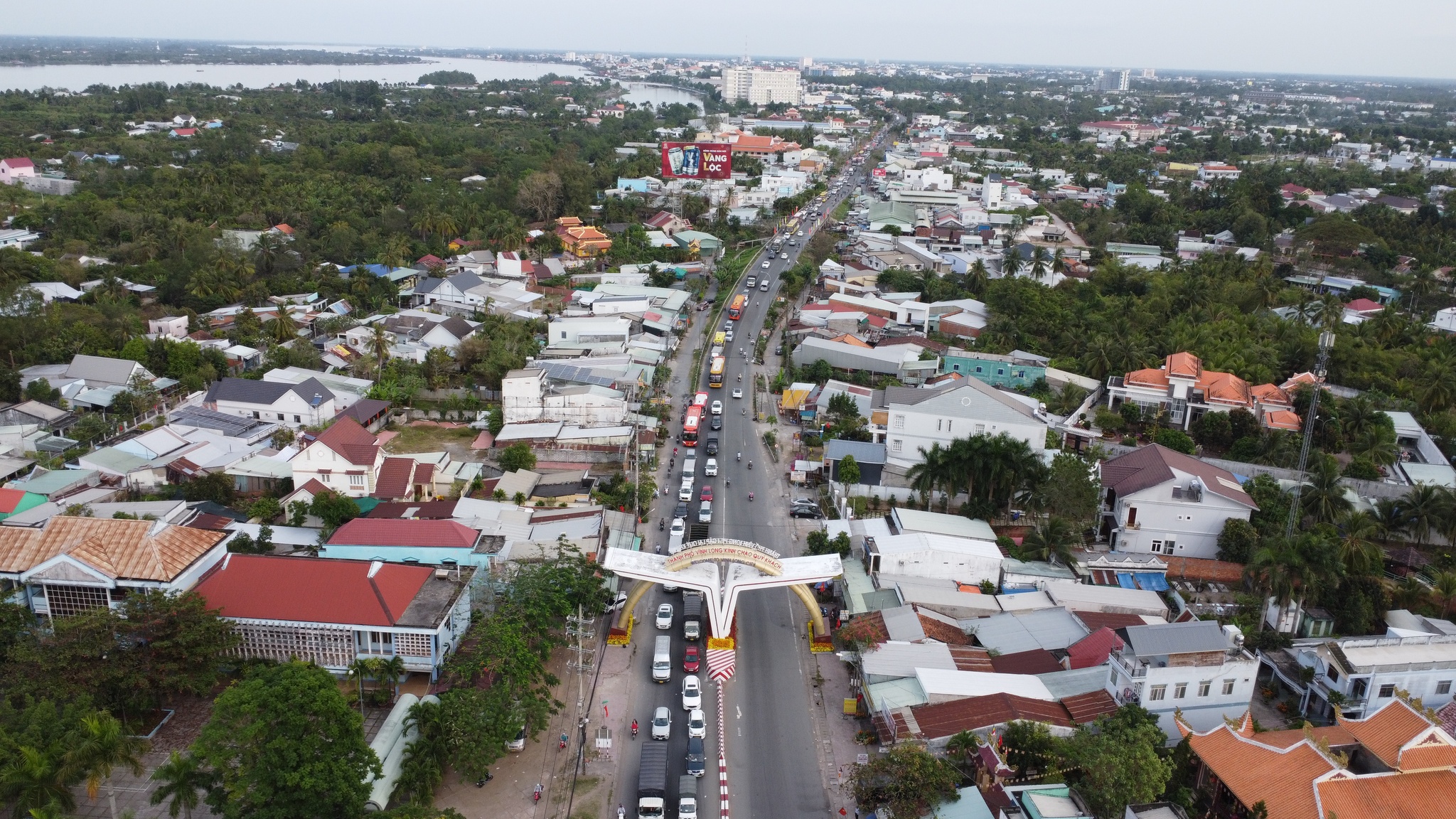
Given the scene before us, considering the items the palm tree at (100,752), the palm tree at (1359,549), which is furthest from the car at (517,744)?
the palm tree at (1359,549)

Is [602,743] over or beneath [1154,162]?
beneath

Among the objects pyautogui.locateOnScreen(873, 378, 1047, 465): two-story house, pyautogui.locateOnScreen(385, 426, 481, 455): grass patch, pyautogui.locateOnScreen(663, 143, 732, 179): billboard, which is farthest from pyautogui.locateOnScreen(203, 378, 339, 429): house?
pyautogui.locateOnScreen(663, 143, 732, 179): billboard

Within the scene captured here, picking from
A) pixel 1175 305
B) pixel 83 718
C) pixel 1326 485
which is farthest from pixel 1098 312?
pixel 83 718

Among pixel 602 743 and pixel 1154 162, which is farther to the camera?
pixel 1154 162

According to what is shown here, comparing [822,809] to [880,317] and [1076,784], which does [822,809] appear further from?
[880,317]

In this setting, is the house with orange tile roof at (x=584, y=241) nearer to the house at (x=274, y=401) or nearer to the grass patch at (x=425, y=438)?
the grass patch at (x=425, y=438)

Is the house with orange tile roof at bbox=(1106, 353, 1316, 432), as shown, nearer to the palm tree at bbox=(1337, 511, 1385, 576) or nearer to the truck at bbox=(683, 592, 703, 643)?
the palm tree at bbox=(1337, 511, 1385, 576)

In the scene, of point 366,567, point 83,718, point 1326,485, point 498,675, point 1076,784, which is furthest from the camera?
point 1326,485
